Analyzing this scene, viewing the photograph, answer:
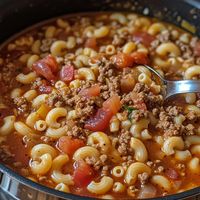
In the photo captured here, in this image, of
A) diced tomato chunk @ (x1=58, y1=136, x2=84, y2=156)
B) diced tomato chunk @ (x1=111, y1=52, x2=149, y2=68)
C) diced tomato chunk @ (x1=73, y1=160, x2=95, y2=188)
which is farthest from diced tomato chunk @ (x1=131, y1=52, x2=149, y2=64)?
diced tomato chunk @ (x1=73, y1=160, x2=95, y2=188)

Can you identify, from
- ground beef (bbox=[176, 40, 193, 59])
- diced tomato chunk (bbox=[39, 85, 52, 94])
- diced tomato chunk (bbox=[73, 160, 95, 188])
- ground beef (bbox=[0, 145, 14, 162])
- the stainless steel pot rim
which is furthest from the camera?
ground beef (bbox=[176, 40, 193, 59])

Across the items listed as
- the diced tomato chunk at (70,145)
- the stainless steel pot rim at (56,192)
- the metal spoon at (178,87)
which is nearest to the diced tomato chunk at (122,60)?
the metal spoon at (178,87)

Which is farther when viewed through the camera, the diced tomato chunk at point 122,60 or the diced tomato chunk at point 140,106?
the diced tomato chunk at point 122,60

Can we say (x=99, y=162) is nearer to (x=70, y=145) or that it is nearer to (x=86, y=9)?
(x=70, y=145)

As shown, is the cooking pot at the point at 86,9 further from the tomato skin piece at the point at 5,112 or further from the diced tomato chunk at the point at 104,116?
the diced tomato chunk at the point at 104,116

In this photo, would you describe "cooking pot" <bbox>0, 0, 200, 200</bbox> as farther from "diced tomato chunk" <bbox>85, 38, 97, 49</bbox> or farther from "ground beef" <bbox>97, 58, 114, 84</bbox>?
"ground beef" <bbox>97, 58, 114, 84</bbox>

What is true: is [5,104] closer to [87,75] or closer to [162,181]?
[87,75]
